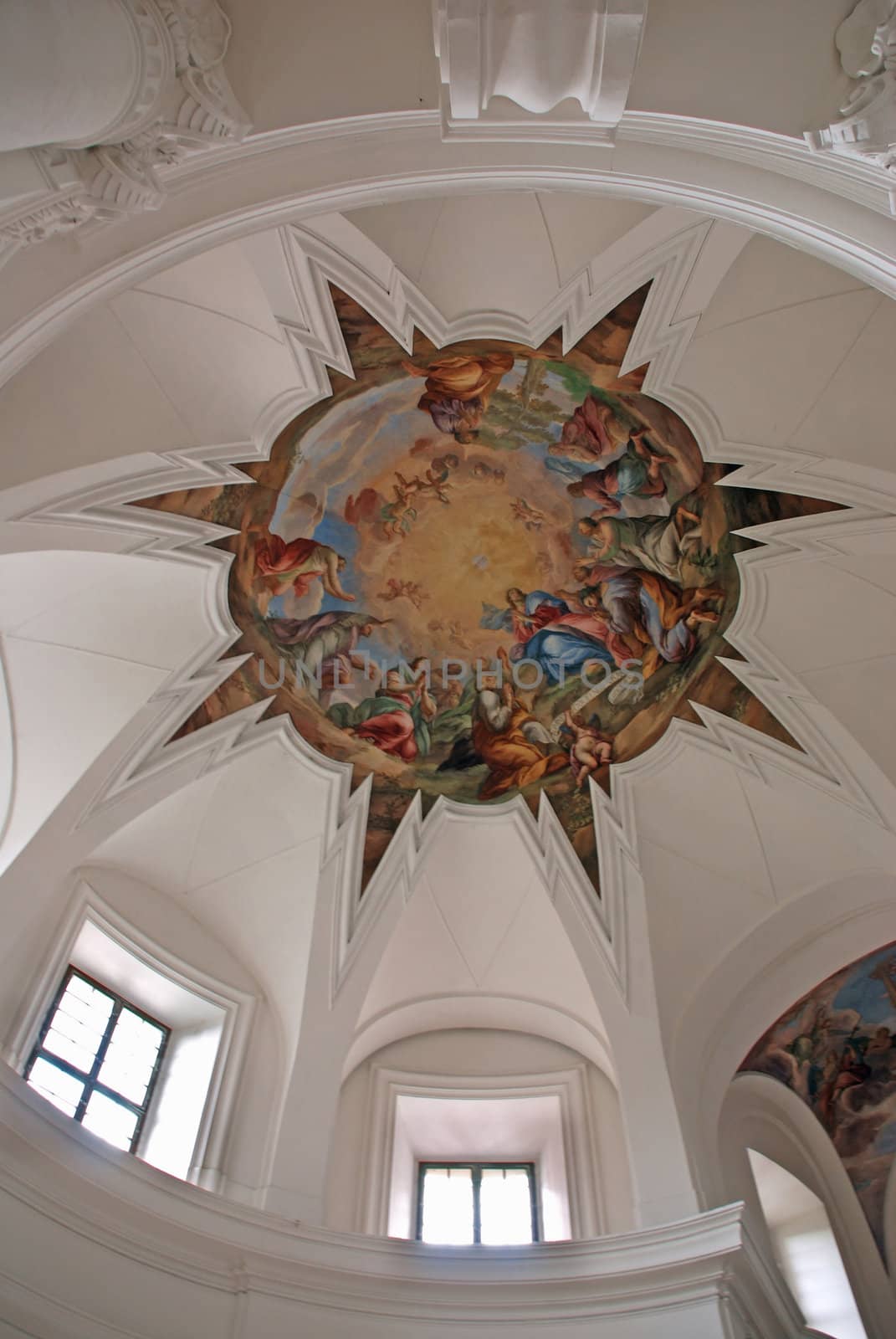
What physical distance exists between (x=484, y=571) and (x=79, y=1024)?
643cm

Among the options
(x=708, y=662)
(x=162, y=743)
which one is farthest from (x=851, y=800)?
(x=162, y=743)

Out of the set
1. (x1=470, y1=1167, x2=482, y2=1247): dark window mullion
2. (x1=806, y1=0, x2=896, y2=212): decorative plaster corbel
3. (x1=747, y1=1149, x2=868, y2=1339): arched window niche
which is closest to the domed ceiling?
(x1=470, y1=1167, x2=482, y2=1247): dark window mullion

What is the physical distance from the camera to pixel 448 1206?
12.0 meters

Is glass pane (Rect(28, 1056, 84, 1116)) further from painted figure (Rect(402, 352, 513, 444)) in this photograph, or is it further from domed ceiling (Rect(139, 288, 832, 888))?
painted figure (Rect(402, 352, 513, 444))

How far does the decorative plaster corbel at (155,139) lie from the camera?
5.37 meters

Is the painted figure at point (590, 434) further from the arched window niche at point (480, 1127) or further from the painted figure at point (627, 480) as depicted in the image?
the arched window niche at point (480, 1127)

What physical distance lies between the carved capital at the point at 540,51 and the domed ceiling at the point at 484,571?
4.76 metres

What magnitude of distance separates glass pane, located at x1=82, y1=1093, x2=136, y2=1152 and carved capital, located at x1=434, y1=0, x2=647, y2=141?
364 inches

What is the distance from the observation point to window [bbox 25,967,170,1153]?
1059 cm

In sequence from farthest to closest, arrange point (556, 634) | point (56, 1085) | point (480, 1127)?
1. point (556, 634)
2. point (480, 1127)
3. point (56, 1085)

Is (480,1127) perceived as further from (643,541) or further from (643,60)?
Answer: (643,60)

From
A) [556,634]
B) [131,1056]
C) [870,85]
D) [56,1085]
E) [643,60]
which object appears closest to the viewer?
[870,85]

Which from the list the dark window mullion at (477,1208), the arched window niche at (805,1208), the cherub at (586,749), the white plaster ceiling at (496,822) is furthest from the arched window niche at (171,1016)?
the arched window niche at (805,1208)

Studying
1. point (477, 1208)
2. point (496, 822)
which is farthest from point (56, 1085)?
point (496, 822)
